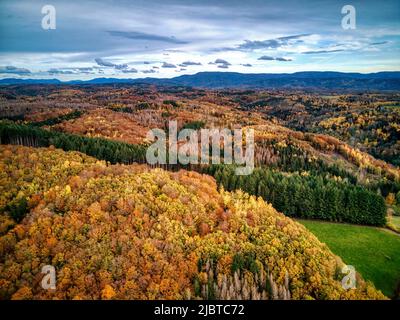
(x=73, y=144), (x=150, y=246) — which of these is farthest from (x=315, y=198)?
(x=73, y=144)

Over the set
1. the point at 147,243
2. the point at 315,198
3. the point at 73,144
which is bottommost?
the point at 315,198

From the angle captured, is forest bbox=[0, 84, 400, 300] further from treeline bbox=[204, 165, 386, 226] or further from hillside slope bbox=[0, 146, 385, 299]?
treeline bbox=[204, 165, 386, 226]

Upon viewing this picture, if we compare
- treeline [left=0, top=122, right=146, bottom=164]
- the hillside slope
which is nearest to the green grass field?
the hillside slope

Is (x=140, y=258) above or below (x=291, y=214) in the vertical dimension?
above

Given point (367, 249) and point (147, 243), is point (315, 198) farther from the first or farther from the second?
point (147, 243)

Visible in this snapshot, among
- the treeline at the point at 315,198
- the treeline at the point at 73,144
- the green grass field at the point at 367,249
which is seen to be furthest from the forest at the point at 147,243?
the treeline at the point at 73,144

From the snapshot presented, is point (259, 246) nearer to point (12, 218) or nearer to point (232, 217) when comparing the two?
point (232, 217)

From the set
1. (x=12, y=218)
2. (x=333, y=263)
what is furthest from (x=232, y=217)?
(x=12, y=218)
